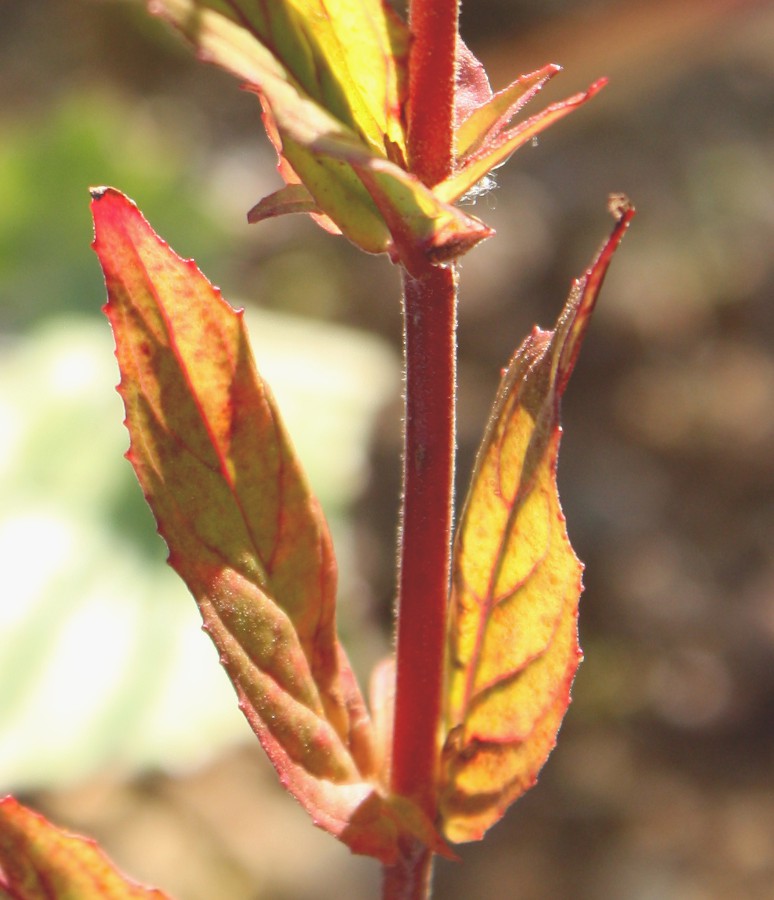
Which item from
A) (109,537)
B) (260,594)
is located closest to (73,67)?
(109,537)

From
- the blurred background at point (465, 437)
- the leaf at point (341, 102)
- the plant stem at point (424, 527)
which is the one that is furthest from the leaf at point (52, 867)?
the blurred background at point (465, 437)

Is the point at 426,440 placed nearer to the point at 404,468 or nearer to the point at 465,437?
the point at 404,468

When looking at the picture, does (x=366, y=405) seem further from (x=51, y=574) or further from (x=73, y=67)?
(x=73, y=67)

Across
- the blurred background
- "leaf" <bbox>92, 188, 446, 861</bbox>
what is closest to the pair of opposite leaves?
"leaf" <bbox>92, 188, 446, 861</bbox>

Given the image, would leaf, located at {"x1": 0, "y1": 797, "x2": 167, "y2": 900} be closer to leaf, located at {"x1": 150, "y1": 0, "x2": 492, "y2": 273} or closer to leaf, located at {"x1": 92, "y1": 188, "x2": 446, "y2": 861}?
leaf, located at {"x1": 92, "y1": 188, "x2": 446, "y2": 861}

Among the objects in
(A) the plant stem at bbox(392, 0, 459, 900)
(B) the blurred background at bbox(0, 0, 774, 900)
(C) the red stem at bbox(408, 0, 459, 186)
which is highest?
(C) the red stem at bbox(408, 0, 459, 186)

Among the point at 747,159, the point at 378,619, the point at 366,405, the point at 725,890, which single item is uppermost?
the point at 366,405
